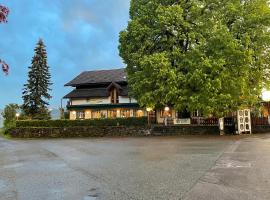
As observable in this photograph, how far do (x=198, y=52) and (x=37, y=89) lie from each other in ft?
117

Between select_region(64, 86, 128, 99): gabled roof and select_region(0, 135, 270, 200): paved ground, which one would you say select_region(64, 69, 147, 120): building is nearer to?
select_region(64, 86, 128, 99): gabled roof

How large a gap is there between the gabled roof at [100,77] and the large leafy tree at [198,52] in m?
18.2

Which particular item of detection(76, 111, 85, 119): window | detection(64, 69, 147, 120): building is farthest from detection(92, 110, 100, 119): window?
detection(76, 111, 85, 119): window

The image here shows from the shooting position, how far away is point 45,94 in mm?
57969

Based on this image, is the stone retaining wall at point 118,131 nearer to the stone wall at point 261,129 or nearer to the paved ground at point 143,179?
the stone wall at point 261,129

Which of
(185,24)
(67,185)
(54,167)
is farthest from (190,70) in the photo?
(67,185)

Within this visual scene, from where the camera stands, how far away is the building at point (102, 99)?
50.2 metres

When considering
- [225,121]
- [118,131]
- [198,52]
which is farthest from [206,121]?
[118,131]

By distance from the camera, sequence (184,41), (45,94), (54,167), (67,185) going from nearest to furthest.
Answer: (67,185) → (54,167) → (184,41) → (45,94)

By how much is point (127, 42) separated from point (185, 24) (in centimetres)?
646

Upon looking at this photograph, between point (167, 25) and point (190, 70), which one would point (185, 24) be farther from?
point (190, 70)

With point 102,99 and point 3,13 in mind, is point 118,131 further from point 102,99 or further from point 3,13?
point 3,13

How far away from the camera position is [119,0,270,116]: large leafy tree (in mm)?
28438

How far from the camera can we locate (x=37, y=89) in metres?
57.3
